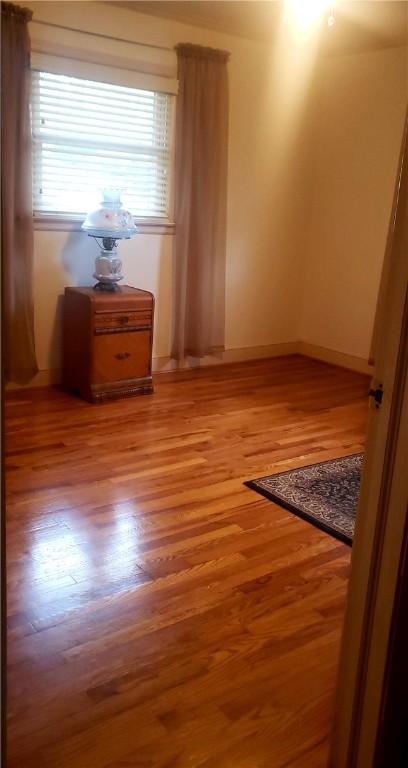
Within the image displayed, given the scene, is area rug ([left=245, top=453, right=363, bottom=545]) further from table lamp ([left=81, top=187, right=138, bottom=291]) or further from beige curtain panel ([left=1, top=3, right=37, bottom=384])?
table lamp ([left=81, top=187, right=138, bottom=291])

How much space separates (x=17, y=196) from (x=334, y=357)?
9.10 ft

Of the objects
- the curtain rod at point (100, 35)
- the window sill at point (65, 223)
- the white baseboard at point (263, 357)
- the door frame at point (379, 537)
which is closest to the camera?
the door frame at point (379, 537)

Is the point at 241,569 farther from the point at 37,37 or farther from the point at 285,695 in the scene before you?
the point at 37,37

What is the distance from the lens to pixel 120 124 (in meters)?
4.17

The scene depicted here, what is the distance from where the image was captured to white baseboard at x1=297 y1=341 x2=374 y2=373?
198 inches

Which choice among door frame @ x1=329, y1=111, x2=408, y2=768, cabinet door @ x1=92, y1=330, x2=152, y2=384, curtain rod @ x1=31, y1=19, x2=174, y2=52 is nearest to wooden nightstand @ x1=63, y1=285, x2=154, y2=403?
cabinet door @ x1=92, y1=330, x2=152, y2=384

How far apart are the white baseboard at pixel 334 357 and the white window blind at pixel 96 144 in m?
1.75

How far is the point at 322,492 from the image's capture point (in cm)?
292

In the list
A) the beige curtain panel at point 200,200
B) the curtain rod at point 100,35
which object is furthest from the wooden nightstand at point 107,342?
the curtain rod at point 100,35

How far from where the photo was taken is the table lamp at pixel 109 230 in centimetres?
387

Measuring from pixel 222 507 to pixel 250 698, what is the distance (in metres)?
1.08

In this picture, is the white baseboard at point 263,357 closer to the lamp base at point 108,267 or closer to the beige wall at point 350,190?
the beige wall at point 350,190

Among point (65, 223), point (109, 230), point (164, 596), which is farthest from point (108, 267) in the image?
Answer: point (164, 596)

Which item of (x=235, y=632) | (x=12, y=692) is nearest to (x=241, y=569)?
(x=235, y=632)
